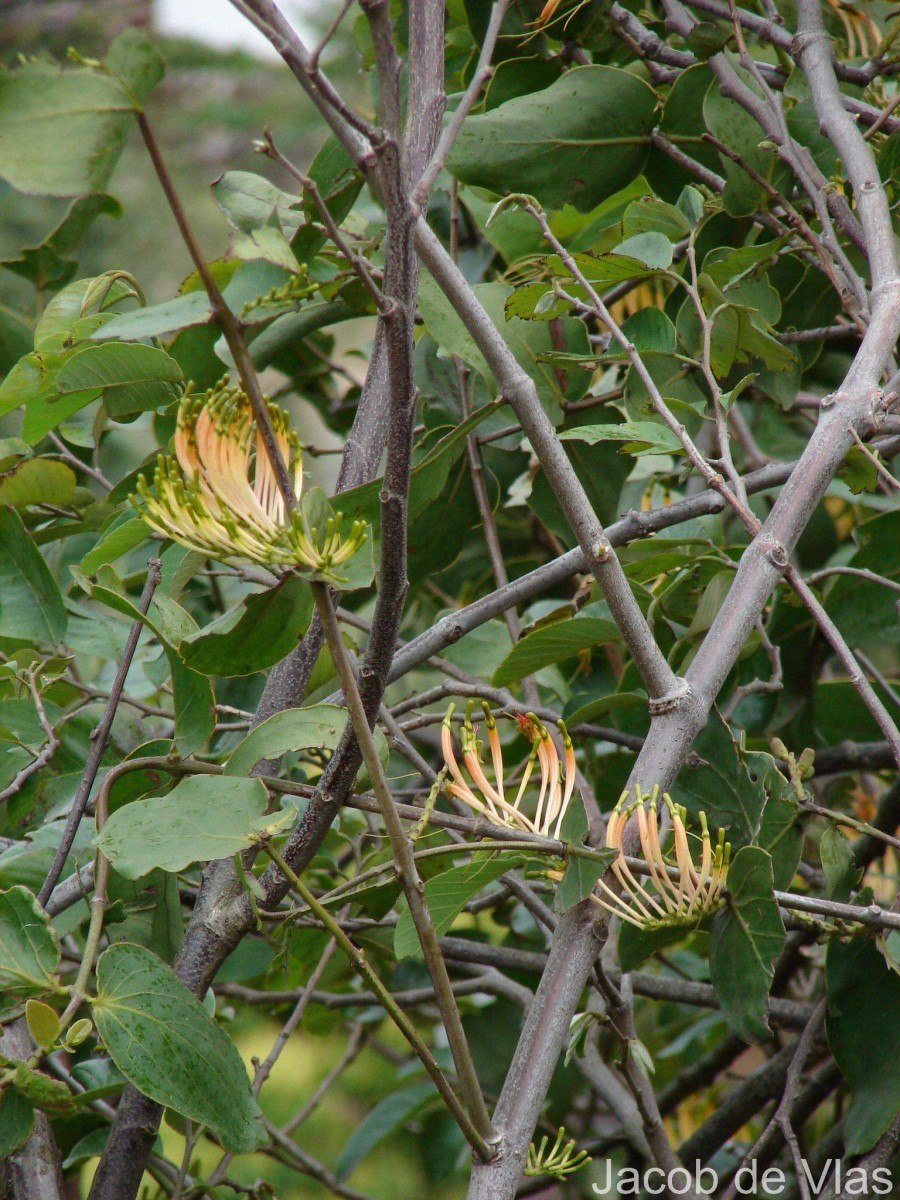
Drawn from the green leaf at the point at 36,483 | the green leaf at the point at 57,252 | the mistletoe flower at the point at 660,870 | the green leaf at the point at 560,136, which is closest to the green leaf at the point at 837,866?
the mistletoe flower at the point at 660,870

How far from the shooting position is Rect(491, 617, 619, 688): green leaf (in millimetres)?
634

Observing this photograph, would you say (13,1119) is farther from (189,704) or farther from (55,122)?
(55,122)

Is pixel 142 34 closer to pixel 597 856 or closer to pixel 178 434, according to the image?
pixel 178 434

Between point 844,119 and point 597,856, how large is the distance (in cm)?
48

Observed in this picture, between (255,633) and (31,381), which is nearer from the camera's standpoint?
(255,633)

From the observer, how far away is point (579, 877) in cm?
47

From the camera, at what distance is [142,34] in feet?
1.28

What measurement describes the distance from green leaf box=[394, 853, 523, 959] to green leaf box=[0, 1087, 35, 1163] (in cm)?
18

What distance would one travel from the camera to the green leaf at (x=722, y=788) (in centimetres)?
59

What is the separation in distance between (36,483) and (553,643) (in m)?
0.38

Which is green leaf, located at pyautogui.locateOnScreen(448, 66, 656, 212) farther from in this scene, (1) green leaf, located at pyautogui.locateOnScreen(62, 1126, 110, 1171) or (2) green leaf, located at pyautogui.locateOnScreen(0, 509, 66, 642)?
(1) green leaf, located at pyautogui.locateOnScreen(62, 1126, 110, 1171)

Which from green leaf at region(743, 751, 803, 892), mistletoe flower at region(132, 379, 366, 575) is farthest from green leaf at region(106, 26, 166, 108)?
green leaf at region(743, 751, 803, 892)

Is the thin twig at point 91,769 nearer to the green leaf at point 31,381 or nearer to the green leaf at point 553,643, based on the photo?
the green leaf at point 31,381

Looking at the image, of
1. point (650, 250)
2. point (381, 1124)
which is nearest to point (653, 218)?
point (650, 250)
